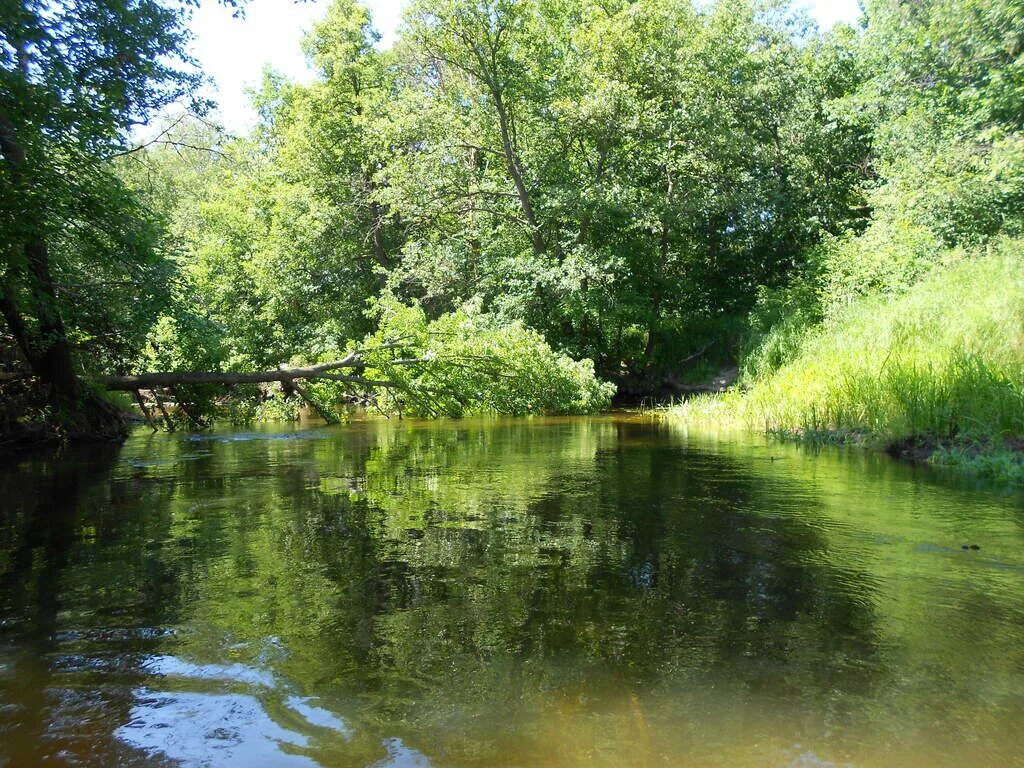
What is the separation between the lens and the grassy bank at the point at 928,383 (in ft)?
29.4

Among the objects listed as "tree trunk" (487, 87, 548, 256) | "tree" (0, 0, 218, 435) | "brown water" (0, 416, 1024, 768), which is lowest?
"brown water" (0, 416, 1024, 768)

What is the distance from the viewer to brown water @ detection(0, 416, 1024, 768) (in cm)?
252

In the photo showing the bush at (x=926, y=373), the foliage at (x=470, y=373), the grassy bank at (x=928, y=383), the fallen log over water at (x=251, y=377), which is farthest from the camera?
the foliage at (x=470, y=373)

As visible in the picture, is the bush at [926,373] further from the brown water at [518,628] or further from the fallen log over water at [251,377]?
the fallen log over water at [251,377]

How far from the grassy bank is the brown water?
7.67 feet

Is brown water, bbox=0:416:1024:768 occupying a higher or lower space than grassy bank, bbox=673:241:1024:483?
lower

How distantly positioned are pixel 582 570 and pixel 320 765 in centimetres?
232

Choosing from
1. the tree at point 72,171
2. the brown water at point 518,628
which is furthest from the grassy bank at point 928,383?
the tree at point 72,171

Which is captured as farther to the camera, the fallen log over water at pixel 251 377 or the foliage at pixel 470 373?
the foliage at pixel 470 373

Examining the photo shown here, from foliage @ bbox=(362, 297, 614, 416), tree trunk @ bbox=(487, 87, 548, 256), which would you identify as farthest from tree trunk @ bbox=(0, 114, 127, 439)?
tree trunk @ bbox=(487, 87, 548, 256)

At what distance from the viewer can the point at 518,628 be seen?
3496 mm

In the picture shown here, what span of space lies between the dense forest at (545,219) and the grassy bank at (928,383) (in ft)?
0.20

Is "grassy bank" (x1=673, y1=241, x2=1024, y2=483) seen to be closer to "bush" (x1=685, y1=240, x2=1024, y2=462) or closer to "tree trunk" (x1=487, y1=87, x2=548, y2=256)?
"bush" (x1=685, y1=240, x2=1024, y2=462)

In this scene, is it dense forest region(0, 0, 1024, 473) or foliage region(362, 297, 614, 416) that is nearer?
dense forest region(0, 0, 1024, 473)
